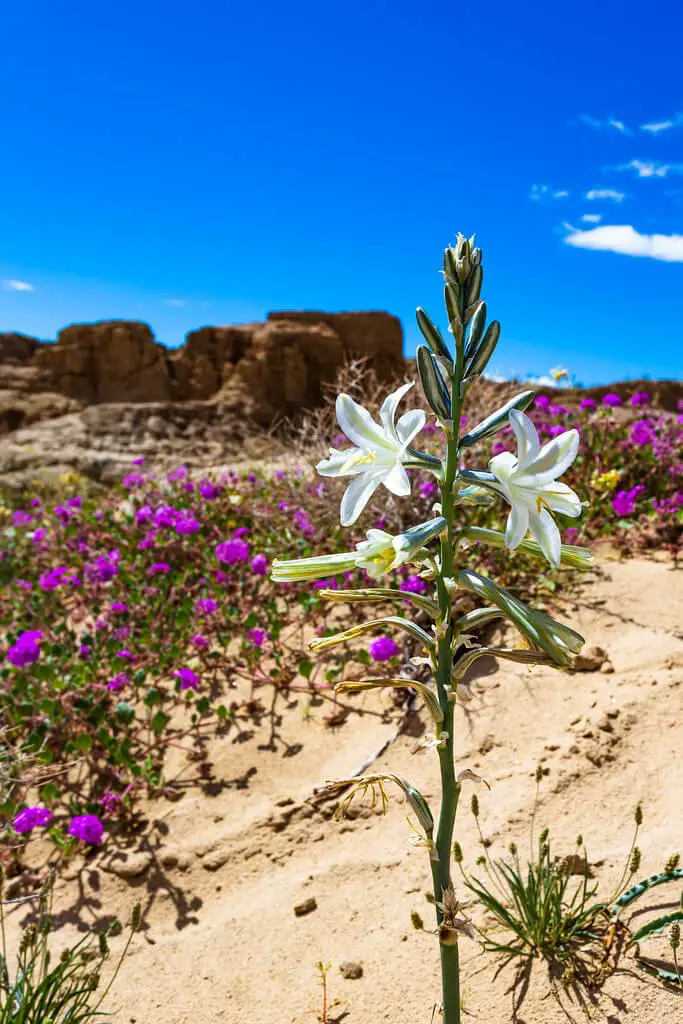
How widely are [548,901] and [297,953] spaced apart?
991mm

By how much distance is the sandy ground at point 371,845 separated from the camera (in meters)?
2.38

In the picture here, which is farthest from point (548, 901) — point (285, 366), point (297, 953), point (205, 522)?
point (285, 366)

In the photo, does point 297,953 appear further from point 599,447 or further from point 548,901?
point 599,447

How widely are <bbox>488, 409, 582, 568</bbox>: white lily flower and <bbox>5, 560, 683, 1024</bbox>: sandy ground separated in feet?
5.30

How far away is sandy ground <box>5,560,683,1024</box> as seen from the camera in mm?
2381

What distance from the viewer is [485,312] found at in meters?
1.57

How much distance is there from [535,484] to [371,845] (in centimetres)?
224

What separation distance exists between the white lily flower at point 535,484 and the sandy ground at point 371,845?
161 centimetres

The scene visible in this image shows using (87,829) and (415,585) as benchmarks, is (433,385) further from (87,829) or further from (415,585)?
(87,829)

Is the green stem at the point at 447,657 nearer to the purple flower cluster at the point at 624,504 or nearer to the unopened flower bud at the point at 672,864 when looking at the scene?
the unopened flower bud at the point at 672,864

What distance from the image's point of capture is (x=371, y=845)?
10.0 feet

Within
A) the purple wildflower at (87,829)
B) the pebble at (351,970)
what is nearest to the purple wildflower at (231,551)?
the purple wildflower at (87,829)

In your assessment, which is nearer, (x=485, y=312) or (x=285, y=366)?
(x=485, y=312)

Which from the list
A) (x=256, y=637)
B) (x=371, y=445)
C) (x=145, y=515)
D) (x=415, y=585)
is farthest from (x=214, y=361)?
(x=371, y=445)
